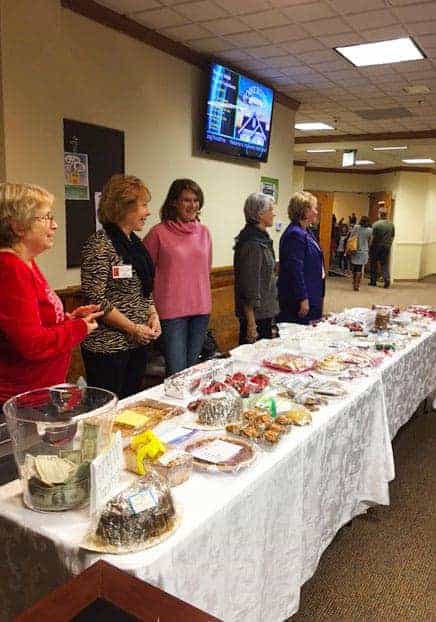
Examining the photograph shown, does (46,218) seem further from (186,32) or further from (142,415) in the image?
(186,32)

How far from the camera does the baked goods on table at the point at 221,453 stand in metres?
1.28

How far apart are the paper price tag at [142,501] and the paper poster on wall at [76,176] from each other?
232 cm

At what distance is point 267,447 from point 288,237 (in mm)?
1930

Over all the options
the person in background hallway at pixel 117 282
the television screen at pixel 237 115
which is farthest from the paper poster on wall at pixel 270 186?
the person in background hallway at pixel 117 282

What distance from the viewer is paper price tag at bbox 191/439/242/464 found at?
1307 mm

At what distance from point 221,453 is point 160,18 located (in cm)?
290

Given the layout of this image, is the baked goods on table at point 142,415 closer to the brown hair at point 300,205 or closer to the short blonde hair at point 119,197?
the short blonde hair at point 119,197

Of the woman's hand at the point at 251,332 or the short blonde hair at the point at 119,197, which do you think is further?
the woman's hand at the point at 251,332

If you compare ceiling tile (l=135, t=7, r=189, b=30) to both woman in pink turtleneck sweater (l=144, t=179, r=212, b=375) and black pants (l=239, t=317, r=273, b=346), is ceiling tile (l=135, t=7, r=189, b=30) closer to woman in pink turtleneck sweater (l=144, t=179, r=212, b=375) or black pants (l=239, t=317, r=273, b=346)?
woman in pink turtleneck sweater (l=144, t=179, r=212, b=375)

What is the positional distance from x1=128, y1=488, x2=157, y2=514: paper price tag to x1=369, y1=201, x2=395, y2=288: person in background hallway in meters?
9.75

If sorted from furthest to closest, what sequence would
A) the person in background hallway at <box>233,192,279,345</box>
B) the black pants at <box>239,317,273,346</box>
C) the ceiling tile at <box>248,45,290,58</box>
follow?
the ceiling tile at <box>248,45,290,58</box>, the black pants at <box>239,317,273,346</box>, the person in background hallway at <box>233,192,279,345</box>

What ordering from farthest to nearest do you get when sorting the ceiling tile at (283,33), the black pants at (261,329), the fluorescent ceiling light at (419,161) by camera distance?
the fluorescent ceiling light at (419,161) → the ceiling tile at (283,33) → the black pants at (261,329)

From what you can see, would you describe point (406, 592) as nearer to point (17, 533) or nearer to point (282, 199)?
point (17, 533)

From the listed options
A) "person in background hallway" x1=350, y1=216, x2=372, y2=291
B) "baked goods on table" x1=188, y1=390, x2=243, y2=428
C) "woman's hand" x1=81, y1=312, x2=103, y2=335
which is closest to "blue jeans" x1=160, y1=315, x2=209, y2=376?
"woman's hand" x1=81, y1=312, x2=103, y2=335
